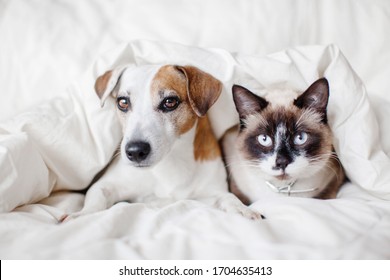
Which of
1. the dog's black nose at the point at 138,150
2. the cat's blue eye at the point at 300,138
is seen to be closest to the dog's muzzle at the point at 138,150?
the dog's black nose at the point at 138,150

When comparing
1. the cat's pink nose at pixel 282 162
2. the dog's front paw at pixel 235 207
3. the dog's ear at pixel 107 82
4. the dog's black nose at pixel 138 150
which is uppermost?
the dog's ear at pixel 107 82

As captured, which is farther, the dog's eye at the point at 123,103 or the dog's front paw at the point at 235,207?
the dog's eye at the point at 123,103

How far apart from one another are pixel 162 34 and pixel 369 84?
2.77ft

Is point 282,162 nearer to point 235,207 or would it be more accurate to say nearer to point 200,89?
point 235,207

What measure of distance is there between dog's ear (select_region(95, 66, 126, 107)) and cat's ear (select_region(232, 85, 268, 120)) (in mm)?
396

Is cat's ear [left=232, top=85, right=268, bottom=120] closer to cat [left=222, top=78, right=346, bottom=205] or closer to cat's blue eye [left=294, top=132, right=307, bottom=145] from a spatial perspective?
cat [left=222, top=78, right=346, bottom=205]

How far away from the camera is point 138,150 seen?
103 centimetres

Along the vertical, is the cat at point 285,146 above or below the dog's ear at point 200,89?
below

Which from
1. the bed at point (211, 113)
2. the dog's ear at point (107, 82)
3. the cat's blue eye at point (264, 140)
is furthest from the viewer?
the dog's ear at point (107, 82)

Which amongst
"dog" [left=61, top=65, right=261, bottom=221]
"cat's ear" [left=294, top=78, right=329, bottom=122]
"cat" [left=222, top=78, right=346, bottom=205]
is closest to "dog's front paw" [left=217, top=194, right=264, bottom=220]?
"dog" [left=61, top=65, right=261, bottom=221]

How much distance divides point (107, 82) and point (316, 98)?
679 millimetres

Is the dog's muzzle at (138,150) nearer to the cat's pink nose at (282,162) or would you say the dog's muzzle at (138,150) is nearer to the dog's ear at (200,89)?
the dog's ear at (200,89)

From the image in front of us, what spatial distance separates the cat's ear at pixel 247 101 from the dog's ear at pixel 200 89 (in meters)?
0.07

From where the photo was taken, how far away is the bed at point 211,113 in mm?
855
